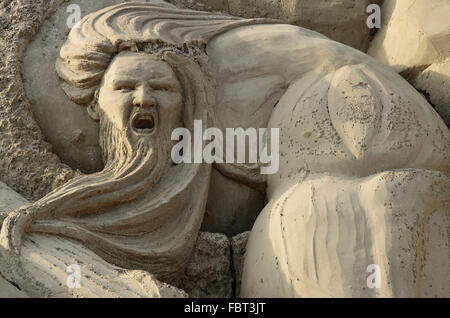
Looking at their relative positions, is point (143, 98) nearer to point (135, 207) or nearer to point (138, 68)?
point (138, 68)

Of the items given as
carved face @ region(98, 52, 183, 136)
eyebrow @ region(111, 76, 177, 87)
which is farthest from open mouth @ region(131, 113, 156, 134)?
eyebrow @ region(111, 76, 177, 87)

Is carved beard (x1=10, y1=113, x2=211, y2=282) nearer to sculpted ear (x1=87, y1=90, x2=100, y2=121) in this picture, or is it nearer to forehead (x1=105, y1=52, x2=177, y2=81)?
sculpted ear (x1=87, y1=90, x2=100, y2=121)

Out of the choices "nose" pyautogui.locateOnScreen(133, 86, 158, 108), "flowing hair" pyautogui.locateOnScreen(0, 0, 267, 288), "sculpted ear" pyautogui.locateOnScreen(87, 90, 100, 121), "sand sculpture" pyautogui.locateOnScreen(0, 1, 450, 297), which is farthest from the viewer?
"sculpted ear" pyautogui.locateOnScreen(87, 90, 100, 121)

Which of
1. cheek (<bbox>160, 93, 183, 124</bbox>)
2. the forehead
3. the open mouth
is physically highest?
the forehead

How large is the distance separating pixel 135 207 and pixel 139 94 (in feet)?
1.10

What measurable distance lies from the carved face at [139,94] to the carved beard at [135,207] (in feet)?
0.12

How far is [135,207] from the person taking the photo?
298 cm

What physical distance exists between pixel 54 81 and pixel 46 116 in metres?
0.12

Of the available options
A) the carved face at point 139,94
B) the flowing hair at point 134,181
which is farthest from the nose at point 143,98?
the flowing hair at point 134,181

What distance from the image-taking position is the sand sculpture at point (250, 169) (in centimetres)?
274

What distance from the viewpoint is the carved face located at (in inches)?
120

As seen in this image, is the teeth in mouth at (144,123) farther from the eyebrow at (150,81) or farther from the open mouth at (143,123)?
the eyebrow at (150,81)

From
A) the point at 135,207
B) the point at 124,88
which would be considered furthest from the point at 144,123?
the point at 135,207

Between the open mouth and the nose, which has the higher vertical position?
the nose
